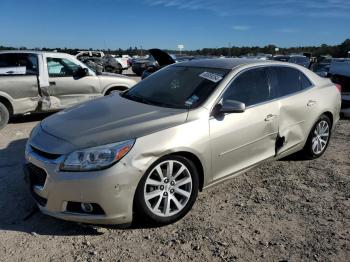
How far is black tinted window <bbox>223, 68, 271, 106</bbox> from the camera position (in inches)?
177

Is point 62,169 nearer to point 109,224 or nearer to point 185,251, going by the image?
point 109,224

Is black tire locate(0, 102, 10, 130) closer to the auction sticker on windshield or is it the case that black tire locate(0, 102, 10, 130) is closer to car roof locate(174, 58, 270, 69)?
car roof locate(174, 58, 270, 69)

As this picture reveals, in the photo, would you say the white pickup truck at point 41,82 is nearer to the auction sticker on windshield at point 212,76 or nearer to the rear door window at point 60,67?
the rear door window at point 60,67

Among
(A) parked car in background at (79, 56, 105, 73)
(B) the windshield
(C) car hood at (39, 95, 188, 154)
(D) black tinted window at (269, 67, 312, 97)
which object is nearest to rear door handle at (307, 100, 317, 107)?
(D) black tinted window at (269, 67, 312, 97)

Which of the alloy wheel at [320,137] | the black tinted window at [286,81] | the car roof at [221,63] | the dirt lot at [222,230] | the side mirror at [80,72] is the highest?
the car roof at [221,63]

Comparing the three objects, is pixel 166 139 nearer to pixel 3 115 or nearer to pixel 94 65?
pixel 3 115

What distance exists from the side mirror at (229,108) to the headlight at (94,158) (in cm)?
114

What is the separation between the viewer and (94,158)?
3447 millimetres

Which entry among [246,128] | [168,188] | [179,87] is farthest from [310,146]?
[168,188]

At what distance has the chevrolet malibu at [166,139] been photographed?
346cm

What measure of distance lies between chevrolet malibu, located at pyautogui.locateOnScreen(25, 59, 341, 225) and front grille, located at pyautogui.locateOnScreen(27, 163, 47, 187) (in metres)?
0.01

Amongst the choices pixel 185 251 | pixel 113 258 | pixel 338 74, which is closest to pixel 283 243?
pixel 185 251

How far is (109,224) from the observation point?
3.55 m

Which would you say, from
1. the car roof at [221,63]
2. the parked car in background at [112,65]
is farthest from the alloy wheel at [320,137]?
the parked car in background at [112,65]
